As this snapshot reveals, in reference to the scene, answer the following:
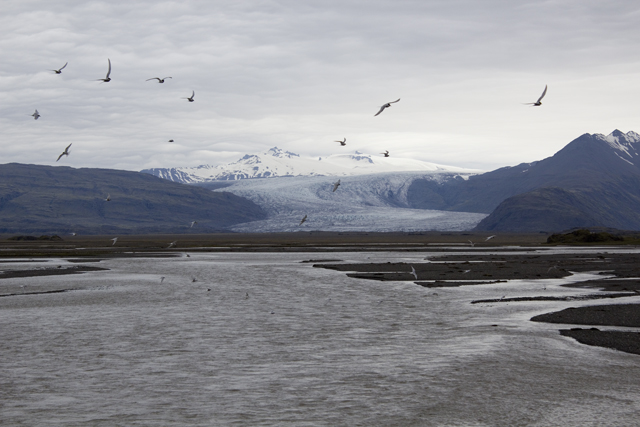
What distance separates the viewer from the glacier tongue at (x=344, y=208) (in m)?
137

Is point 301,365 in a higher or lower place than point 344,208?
lower

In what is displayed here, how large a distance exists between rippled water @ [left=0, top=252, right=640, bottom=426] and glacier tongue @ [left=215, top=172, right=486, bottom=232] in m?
111

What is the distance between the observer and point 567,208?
170m

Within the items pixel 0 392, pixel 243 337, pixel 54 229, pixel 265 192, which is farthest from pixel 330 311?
pixel 54 229

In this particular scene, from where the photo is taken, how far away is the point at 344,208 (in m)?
152

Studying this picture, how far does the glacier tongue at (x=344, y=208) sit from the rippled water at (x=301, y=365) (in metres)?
111

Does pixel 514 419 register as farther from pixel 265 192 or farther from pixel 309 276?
pixel 265 192

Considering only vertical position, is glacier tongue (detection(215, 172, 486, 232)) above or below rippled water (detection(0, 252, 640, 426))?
above

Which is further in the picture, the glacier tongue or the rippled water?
the glacier tongue

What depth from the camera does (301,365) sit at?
14.7m

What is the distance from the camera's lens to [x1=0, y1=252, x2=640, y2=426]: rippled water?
11.2 meters

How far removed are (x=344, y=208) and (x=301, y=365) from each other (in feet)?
452

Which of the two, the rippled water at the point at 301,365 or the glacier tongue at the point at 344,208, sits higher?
the glacier tongue at the point at 344,208

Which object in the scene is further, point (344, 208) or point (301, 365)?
point (344, 208)
